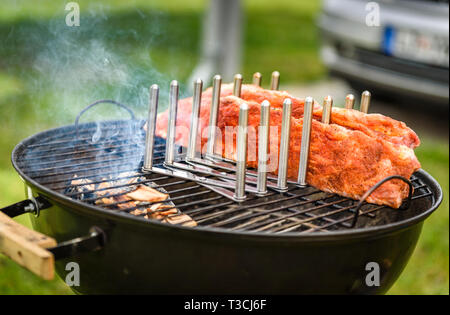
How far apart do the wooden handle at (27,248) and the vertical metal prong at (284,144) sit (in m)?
1.02

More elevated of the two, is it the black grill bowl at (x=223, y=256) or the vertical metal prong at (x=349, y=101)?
the vertical metal prong at (x=349, y=101)

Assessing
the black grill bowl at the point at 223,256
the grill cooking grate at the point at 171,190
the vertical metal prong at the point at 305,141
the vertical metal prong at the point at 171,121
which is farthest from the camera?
the vertical metal prong at the point at 171,121

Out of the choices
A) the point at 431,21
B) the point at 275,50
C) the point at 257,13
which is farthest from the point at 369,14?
the point at 257,13

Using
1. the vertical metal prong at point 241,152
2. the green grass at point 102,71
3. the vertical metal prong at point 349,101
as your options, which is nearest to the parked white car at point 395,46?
the green grass at point 102,71

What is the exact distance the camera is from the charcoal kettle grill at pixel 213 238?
200cm

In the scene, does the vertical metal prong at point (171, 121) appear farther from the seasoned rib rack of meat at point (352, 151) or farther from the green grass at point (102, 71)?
the green grass at point (102, 71)

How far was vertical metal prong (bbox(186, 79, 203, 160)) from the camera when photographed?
A: 2.67 metres

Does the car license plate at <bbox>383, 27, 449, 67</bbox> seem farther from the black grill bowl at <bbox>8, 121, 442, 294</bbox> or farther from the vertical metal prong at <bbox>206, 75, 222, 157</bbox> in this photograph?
the black grill bowl at <bbox>8, 121, 442, 294</bbox>

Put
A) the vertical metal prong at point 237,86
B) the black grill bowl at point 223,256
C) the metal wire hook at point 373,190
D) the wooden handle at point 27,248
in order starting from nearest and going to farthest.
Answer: the wooden handle at point 27,248, the black grill bowl at point 223,256, the metal wire hook at point 373,190, the vertical metal prong at point 237,86

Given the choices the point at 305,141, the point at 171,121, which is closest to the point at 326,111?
the point at 305,141

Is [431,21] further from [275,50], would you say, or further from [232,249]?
[275,50]

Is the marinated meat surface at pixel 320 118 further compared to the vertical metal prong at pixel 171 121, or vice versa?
the vertical metal prong at pixel 171 121

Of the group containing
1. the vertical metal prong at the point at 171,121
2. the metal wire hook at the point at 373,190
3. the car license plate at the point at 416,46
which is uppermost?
the car license plate at the point at 416,46
